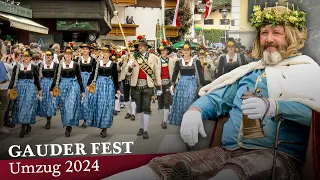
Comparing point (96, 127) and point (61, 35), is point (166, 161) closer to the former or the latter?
point (96, 127)

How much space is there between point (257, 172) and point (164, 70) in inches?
49.0

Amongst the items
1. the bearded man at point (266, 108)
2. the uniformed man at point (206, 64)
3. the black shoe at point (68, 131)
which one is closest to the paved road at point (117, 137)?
the black shoe at point (68, 131)

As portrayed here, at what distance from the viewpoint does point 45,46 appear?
3.12 meters

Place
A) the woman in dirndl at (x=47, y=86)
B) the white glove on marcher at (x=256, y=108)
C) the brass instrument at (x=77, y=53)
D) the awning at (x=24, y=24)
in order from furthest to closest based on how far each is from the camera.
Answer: the brass instrument at (x=77, y=53) → the woman in dirndl at (x=47, y=86) → the awning at (x=24, y=24) → the white glove on marcher at (x=256, y=108)

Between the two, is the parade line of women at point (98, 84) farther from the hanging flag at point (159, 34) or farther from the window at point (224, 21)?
the window at point (224, 21)

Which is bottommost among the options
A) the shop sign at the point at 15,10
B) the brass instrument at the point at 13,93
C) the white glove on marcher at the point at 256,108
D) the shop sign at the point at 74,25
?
the white glove on marcher at the point at 256,108

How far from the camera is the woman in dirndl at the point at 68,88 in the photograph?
326 cm

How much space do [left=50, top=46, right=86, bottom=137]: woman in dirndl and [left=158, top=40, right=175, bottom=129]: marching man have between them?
24.2 inches

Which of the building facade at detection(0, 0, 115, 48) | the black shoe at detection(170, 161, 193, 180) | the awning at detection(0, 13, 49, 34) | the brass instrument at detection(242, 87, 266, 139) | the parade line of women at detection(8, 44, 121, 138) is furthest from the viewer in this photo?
the parade line of women at detection(8, 44, 121, 138)

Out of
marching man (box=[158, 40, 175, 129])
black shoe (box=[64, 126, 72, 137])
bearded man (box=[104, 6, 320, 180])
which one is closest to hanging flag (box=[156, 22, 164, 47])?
marching man (box=[158, 40, 175, 129])

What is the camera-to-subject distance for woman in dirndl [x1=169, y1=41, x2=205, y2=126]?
10.5ft

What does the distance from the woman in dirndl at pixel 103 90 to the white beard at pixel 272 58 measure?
1.14 metres

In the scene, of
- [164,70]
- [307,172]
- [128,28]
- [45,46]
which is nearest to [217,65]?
[164,70]

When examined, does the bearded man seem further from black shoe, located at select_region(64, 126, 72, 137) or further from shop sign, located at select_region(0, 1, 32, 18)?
shop sign, located at select_region(0, 1, 32, 18)
